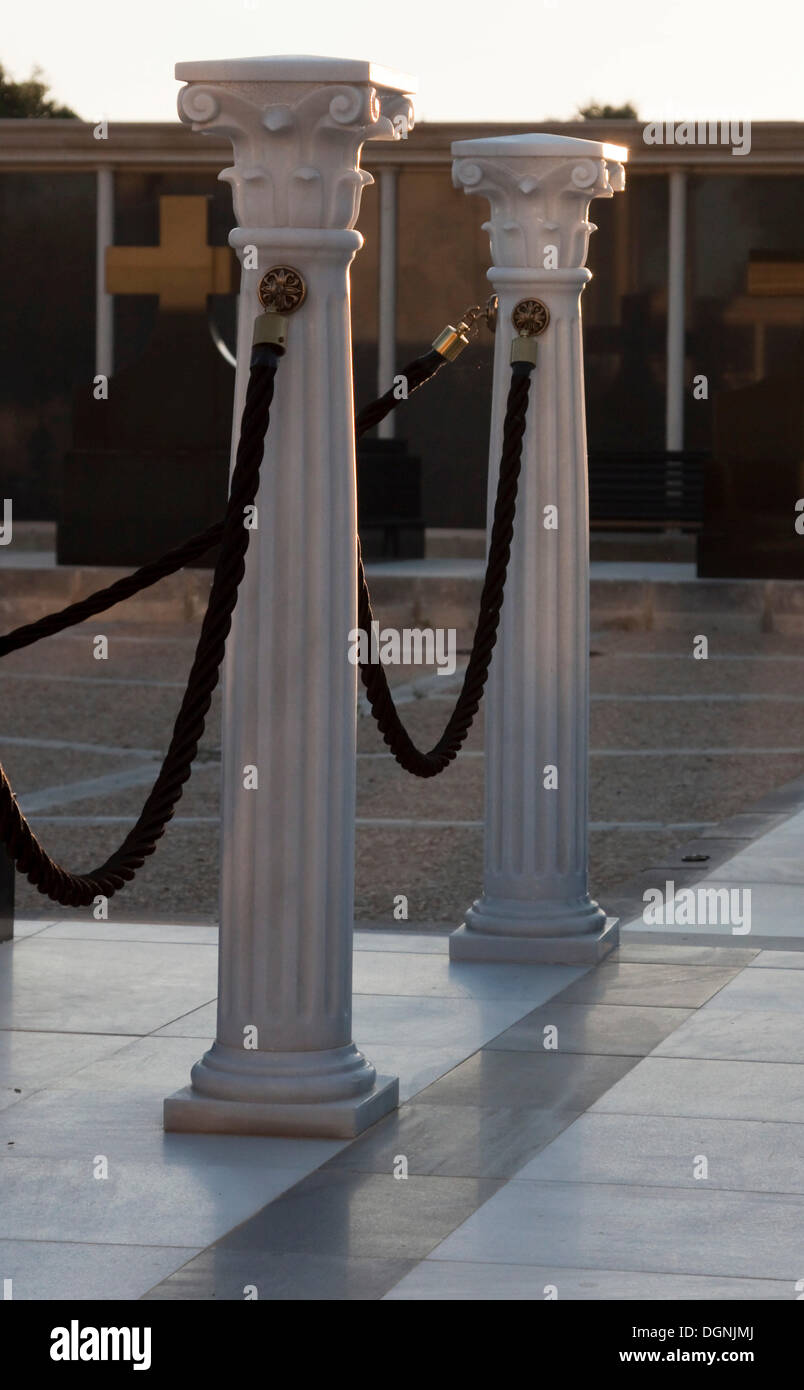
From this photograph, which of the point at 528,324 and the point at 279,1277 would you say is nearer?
the point at 279,1277

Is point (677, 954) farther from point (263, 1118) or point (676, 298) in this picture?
point (676, 298)

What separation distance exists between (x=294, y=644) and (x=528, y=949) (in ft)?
6.59

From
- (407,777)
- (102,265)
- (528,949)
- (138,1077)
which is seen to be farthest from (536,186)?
(102,265)

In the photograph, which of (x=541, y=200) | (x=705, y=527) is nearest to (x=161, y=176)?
(x=705, y=527)

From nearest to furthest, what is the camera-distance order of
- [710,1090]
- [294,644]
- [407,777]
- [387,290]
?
[294,644], [710,1090], [407,777], [387,290]

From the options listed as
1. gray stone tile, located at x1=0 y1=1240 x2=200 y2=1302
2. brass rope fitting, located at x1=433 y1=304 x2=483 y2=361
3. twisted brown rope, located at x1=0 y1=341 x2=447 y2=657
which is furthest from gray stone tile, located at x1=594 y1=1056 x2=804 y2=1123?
brass rope fitting, located at x1=433 y1=304 x2=483 y2=361

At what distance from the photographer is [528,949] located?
6309 millimetres

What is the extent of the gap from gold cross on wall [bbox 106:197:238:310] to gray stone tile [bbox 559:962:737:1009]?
14216 millimetres

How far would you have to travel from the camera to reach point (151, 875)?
8281 millimetres

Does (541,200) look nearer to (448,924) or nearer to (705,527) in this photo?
(448,924)

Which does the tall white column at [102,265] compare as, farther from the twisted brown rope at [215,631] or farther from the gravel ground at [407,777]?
the twisted brown rope at [215,631]

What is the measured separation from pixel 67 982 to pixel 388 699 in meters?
1.24

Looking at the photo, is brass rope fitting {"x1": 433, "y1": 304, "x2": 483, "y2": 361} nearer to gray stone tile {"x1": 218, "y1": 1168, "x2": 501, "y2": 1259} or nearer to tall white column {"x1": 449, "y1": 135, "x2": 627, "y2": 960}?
tall white column {"x1": 449, "y1": 135, "x2": 627, "y2": 960}

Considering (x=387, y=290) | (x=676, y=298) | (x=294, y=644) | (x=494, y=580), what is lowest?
(x=294, y=644)
